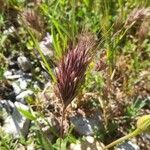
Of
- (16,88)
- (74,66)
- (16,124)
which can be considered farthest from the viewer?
(16,88)

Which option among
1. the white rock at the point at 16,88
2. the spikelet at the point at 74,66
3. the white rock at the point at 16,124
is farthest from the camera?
the white rock at the point at 16,88

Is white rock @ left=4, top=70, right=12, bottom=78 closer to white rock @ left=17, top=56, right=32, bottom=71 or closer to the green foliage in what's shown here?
white rock @ left=17, top=56, right=32, bottom=71

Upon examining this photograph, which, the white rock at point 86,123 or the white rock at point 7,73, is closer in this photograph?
the white rock at point 86,123

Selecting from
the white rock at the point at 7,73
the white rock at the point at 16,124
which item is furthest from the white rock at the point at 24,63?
the white rock at the point at 16,124

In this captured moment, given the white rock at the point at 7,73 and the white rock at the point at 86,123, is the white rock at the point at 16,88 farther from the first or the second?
the white rock at the point at 86,123

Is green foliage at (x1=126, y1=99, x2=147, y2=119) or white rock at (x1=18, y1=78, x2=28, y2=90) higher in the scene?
white rock at (x1=18, y1=78, x2=28, y2=90)

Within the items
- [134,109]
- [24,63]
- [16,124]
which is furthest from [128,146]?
[24,63]

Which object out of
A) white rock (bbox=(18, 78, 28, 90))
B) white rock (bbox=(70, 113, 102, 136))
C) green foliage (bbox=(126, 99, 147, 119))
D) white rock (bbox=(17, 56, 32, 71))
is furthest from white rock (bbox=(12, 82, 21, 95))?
green foliage (bbox=(126, 99, 147, 119))

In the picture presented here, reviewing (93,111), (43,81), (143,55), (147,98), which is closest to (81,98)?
(93,111)

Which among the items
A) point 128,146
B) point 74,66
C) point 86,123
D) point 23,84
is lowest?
point 128,146

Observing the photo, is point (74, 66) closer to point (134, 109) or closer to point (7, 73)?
point (134, 109)
